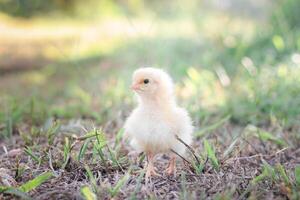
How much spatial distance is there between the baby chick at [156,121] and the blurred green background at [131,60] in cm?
100

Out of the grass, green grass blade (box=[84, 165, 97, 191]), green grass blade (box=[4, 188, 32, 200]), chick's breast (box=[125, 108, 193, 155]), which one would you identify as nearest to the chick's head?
chick's breast (box=[125, 108, 193, 155])

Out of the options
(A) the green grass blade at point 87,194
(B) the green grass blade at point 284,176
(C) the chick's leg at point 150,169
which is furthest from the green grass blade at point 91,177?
(B) the green grass blade at point 284,176

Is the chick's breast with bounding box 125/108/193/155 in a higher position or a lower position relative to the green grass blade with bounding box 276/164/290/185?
higher

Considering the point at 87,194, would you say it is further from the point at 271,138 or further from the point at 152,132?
the point at 271,138

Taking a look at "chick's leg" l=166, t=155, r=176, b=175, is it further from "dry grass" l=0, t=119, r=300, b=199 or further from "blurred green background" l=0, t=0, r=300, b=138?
"blurred green background" l=0, t=0, r=300, b=138

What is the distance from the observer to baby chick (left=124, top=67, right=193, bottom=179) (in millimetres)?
2670

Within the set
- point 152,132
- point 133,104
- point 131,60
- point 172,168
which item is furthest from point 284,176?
point 131,60

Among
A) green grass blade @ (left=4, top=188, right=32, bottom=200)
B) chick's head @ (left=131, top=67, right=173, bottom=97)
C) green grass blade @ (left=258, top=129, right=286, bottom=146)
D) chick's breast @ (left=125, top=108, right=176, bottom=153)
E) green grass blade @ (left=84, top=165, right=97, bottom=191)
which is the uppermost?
chick's head @ (left=131, top=67, right=173, bottom=97)

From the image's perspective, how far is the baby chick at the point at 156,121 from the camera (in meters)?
2.67

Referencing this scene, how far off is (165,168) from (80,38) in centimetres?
507

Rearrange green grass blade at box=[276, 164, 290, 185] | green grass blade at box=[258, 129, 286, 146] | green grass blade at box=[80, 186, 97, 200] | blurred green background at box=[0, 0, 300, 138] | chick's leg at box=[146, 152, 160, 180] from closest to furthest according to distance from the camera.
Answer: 1. green grass blade at box=[80, 186, 97, 200]
2. green grass blade at box=[276, 164, 290, 185]
3. chick's leg at box=[146, 152, 160, 180]
4. green grass blade at box=[258, 129, 286, 146]
5. blurred green background at box=[0, 0, 300, 138]

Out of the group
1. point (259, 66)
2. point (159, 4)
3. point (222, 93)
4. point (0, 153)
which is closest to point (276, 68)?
point (259, 66)

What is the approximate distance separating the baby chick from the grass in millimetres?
109

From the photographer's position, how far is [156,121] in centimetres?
271
